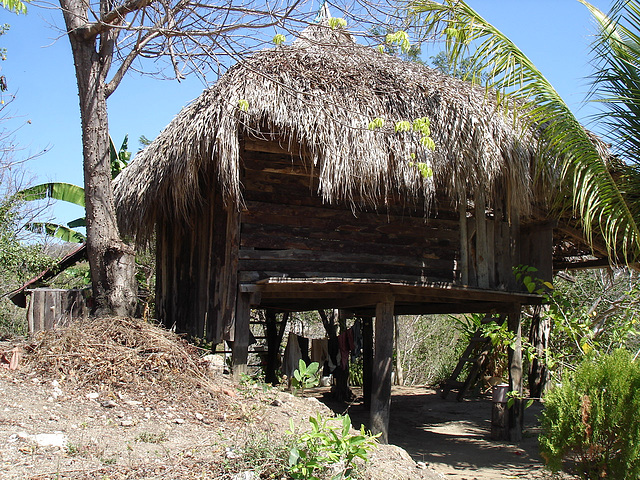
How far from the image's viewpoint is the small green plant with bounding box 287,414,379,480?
3.49m

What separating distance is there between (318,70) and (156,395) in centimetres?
380

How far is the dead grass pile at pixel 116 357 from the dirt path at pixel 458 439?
273 centimetres

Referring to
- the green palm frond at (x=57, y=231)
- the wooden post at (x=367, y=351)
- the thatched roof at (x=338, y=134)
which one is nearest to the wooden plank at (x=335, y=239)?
the thatched roof at (x=338, y=134)

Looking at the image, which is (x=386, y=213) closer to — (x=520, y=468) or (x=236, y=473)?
(x=520, y=468)

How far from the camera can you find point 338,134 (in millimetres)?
6012

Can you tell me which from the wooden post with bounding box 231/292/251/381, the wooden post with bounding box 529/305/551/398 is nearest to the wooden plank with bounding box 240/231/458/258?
the wooden post with bounding box 231/292/251/381

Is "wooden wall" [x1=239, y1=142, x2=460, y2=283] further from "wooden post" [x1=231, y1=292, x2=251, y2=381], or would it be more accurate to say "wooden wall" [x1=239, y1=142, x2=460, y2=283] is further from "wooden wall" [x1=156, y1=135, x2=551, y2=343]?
"wooden post" [x1=231, y1=292, x2=251, y2=381]

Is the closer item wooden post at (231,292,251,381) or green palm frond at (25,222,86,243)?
wooden post at (231,292,251,381)

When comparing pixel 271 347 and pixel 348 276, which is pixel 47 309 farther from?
pixel 271 347

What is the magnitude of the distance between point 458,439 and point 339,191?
12.7 ft

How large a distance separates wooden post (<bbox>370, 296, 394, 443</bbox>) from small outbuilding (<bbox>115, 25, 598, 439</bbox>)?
0.01 m

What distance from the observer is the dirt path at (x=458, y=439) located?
6.13 meters

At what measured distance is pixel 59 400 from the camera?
14.7 feet

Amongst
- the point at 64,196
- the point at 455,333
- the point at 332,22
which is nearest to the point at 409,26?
the point at 332,22
